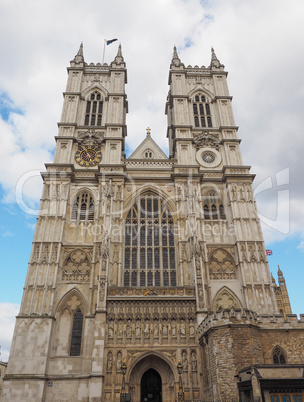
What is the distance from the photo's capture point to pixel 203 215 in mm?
27188

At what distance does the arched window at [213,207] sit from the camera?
27.7 m

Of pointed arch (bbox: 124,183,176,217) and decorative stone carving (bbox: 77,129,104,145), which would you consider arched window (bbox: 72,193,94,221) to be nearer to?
pointed arch (bbox: 124,183,176,217)

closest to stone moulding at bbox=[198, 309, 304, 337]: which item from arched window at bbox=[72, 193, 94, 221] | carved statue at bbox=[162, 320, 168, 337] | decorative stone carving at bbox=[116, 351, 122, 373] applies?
carved statue at bbox=[162, 320, 168, 337]

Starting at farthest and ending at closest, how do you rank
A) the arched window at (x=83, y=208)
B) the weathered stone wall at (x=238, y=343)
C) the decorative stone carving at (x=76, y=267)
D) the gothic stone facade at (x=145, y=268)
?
the arched window at (x=83, y=208) → the decorative stone carving at (x=76, y=267) → the gothic stone facade at (x=145, y=268) → the weathered stone wall at (x=238, y=343)

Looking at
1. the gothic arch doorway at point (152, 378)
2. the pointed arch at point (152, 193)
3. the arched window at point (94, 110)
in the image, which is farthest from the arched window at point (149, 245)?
the arched window at point (94, 110)

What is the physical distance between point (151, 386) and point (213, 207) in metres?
14.0

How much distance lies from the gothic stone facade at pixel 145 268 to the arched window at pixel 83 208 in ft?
0.28

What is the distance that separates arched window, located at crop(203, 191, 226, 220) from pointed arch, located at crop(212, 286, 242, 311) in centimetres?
597

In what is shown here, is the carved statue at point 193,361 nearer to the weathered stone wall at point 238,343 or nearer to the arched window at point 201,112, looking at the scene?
the weathered stone wall at point 238,343

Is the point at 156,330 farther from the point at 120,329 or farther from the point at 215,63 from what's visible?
the point at 215,63

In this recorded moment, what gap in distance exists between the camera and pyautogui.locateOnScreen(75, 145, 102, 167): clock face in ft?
98.5

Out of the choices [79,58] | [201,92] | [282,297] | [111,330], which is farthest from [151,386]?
[282,297]

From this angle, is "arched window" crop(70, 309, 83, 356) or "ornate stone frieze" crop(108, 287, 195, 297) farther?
"ornate stone frieze" crop(108, 287, 195, 297)

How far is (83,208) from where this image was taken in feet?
91.2
